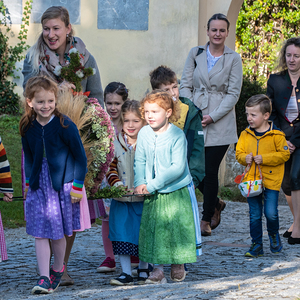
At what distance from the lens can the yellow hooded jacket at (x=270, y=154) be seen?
5062mm

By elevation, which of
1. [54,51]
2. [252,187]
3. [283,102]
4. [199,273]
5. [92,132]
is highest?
[54,51]

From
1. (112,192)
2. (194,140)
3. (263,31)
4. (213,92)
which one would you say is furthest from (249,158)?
(263,31)

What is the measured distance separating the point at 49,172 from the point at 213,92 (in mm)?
2892

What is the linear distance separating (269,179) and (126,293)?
2210 mm

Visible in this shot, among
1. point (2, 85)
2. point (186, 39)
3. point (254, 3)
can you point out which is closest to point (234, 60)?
point (186, 39)

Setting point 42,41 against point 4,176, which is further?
point 42,41

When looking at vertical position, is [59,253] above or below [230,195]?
above

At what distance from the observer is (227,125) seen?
609cm

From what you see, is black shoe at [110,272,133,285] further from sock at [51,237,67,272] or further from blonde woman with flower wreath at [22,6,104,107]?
blonde woman with flower wreath at [22,6,104,107]

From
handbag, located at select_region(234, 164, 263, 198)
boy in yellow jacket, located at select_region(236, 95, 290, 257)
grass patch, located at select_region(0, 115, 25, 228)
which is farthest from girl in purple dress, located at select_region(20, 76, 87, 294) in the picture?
grass patch, located at select_region(0, 115, 25, 228)

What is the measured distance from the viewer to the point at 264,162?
5.04 m

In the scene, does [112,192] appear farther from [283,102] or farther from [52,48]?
[283,102]

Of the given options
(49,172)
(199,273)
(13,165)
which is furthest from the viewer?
(13,165)

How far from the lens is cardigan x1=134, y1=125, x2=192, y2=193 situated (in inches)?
154
